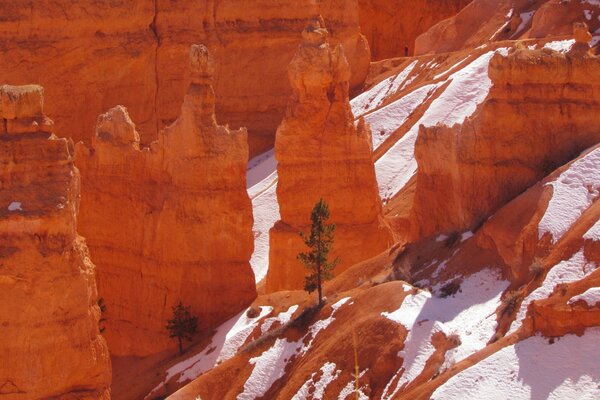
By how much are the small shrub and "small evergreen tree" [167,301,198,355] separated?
9952 millimetres

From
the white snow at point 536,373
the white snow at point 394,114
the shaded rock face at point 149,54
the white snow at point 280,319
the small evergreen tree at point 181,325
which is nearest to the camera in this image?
the white snow at point 536,373

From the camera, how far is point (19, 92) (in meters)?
30.7

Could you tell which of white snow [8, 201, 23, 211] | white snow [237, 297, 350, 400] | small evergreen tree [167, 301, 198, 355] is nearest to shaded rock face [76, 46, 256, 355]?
small evergreen tree [167, 301, 198, 355]

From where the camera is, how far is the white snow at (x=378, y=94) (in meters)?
65.6

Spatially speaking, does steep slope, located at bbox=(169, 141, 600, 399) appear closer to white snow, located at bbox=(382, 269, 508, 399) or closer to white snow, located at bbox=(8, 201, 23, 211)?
white snow, located at bbox=(382, 269, 508, 399)

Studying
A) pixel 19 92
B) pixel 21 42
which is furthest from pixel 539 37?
pixel 19 92

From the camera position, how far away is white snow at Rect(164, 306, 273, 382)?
38312mm

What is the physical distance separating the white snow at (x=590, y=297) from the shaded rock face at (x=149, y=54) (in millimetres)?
36244

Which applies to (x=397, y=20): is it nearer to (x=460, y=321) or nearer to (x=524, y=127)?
(x=524, y=127)

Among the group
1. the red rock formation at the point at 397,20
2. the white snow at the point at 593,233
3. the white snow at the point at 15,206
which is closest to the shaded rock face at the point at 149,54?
the red rock formation at the point at 397,20

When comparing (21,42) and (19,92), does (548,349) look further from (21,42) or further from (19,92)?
(21,42)

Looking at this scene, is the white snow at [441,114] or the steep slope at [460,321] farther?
the white snow at [441,114]

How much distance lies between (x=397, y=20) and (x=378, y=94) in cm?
2262

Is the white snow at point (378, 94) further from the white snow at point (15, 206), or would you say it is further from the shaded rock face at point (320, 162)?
the white snow at point (15, 206)
